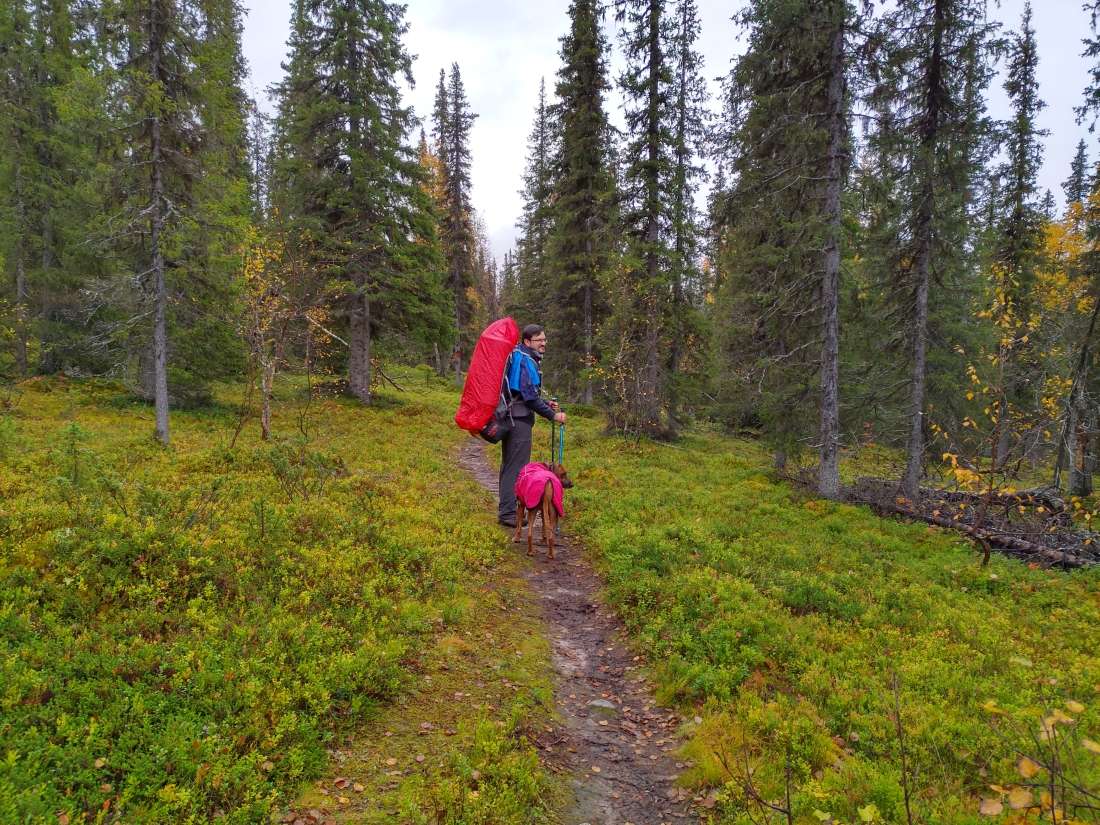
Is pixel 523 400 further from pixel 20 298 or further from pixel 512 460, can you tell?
pixel 20 298

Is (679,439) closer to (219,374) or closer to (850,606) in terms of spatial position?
(850,606)

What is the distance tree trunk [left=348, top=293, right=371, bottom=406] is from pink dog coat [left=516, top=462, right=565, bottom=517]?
14499 millimetres

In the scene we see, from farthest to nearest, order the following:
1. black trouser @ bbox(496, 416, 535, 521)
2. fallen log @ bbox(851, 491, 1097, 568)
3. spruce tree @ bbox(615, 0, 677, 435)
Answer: spruce tree @ bbox(615, 0, 677, 435)
fallen log @ bbox(851, 491, 1097, 568)
black trouser @ bbox(496, 416, 535, 521)

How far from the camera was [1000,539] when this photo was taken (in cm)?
1020

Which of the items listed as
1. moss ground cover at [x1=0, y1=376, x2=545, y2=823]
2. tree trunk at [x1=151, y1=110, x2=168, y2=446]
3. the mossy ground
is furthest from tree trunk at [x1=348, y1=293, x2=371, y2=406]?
moss ground cover at [x1=0, y1=376, x2=545, y2=823]

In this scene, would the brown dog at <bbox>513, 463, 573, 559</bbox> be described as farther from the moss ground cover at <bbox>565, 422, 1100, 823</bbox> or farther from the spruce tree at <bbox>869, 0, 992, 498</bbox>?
the spruce tree at <bbox>869, 0, 992, 498</bbox>

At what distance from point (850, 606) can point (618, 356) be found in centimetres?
1212

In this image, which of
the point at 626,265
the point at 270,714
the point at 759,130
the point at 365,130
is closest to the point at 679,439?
the point at 626,265

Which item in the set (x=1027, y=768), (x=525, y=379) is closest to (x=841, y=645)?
(x=1027, y=768)

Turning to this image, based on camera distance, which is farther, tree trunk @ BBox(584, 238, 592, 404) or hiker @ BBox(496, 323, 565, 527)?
tree trunk @ BBox(584, 238, 592, 404)

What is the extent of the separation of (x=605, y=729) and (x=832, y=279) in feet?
37.1

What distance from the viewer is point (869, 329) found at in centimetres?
1444

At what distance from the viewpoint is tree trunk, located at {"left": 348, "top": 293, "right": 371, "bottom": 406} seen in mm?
20766

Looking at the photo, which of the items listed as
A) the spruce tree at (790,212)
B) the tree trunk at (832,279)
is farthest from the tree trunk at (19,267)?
the tree trunk at (832,279)
